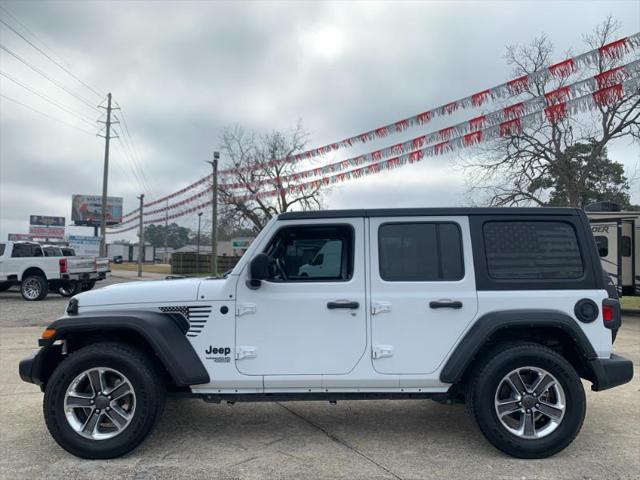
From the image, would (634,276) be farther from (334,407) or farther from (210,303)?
(210,303)

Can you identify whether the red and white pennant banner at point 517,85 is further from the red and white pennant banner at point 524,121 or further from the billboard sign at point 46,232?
the billboard sign at point 46,232

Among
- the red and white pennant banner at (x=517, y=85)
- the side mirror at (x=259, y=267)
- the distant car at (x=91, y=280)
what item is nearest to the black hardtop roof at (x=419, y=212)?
the side mirror at (x=259, y=267)

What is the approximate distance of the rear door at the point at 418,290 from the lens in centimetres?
361

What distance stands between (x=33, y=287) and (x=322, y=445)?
14.7 metres

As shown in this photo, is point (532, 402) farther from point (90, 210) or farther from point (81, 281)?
point (90, 210)

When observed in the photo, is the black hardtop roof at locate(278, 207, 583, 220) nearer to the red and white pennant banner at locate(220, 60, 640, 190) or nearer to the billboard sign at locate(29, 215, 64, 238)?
the red and white pennant banner at locate(220, 60, 640, 190)

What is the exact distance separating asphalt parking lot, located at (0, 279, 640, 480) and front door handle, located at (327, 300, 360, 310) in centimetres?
109

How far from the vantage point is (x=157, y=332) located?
350 cm

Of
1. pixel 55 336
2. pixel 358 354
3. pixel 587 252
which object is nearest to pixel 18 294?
pixel 55 336

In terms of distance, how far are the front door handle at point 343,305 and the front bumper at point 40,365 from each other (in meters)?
2.15

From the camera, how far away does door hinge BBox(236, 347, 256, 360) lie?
3.59 metres

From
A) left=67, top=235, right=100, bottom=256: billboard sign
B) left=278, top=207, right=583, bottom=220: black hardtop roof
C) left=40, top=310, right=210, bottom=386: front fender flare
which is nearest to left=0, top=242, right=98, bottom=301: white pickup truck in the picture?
left=40, top=310, right=210, bottom=386: front fender flare

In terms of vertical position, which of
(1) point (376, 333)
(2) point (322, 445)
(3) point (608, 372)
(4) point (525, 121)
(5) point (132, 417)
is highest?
(4) point (525, 121)

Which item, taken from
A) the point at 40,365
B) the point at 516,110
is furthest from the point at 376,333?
the point at 516,110
